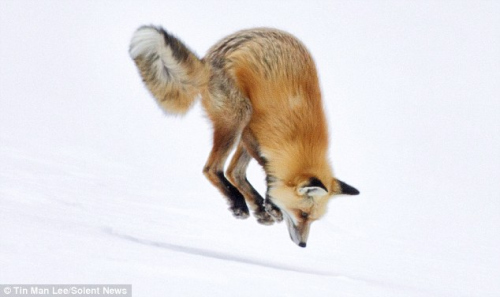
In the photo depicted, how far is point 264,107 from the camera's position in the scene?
301 inches

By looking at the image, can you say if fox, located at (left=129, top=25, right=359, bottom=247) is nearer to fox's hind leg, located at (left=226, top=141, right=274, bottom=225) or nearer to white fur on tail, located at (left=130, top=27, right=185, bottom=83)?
white fur on tail, located at (left=130, top=27, right=185, bottom=83)

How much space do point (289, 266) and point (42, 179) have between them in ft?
9.11

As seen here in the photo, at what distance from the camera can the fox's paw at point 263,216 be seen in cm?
800

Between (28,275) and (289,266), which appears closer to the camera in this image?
(28,275)

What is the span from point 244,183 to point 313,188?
42.8 inches

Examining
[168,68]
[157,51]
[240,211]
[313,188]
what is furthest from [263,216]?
[157,51]

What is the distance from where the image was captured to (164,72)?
7516 mm

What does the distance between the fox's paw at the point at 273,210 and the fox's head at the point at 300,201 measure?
0.04m

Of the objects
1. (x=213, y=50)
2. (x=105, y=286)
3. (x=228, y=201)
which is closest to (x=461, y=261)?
(x=228, y=201)

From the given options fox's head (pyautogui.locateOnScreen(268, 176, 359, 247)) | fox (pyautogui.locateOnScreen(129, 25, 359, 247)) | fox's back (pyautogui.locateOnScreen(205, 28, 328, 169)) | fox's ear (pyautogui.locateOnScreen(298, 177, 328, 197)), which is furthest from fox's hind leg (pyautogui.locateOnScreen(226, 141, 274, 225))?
fox's ear (pyautogui.locateOnScreen(298, 177, 328, 197))

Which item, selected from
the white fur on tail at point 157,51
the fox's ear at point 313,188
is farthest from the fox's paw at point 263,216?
the white fur on tail at point 157,51

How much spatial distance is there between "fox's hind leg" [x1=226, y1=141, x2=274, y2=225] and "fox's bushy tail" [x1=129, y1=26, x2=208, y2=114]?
776mm

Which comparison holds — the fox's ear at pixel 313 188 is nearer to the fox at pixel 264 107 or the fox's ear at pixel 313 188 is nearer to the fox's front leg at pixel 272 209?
the fox at pixel 264 107

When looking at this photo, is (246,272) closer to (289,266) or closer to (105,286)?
(289,266)
